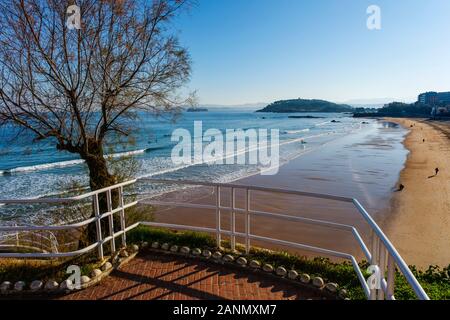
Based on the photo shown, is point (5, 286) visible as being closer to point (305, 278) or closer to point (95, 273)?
point (95, 273)

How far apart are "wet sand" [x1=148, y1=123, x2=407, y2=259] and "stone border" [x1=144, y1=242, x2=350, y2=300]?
5336 millimetres

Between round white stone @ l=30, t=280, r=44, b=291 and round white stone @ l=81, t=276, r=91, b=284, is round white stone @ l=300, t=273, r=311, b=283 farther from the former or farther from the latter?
round white stone @ l=30, t=280, r=44, b=291

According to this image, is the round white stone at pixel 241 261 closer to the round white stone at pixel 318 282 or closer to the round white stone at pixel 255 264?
the round white stone at pixel 255 264

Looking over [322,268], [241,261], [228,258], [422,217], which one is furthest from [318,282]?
[422,217]

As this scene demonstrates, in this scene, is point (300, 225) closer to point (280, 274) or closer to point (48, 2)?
point (280, 274)

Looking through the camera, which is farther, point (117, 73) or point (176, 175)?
point (176, 175)

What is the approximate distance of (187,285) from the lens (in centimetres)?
462

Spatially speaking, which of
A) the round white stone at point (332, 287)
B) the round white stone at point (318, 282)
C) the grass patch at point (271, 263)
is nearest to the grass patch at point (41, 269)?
the grass patch at point (271, 263)

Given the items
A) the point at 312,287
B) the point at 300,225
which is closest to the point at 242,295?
the point at 312,287

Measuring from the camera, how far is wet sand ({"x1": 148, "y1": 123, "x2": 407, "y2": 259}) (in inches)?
503

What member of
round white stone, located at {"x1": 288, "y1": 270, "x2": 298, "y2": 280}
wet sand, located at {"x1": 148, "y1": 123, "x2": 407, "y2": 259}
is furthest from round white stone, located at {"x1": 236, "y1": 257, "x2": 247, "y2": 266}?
wet sand, located at {"x1": 148, "y1": 123, "x2": 407, "y2": 259}

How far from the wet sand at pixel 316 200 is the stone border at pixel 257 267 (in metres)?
5.34
